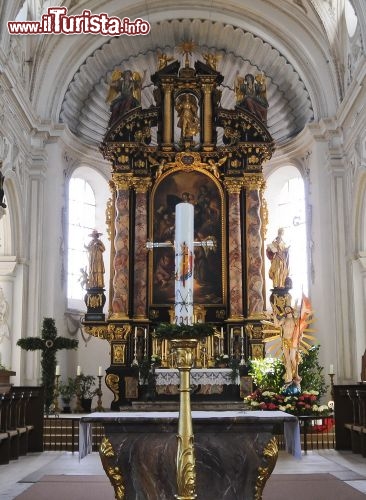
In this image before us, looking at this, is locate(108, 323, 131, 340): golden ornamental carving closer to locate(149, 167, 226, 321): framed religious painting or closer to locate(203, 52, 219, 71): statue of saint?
locate(149, 167, 226, 321): framed religious painting

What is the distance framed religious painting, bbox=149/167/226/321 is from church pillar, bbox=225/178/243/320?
20 centimetres

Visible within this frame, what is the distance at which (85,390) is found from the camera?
1677cm

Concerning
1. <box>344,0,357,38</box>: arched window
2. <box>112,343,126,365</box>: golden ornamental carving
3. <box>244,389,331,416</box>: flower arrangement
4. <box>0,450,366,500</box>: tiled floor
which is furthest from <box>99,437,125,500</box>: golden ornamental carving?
<box>344,0,357,38</box>: arched window

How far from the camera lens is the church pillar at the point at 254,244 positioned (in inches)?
608

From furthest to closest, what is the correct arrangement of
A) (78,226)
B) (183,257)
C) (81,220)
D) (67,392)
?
(81,220), (78,226), (67,392), (183,257)

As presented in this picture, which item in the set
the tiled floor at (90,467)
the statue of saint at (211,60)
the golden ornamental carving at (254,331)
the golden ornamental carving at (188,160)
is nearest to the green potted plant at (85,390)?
the golden ornamental carving at (254,331)

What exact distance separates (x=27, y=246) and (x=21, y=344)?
315cm

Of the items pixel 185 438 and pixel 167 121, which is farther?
pixel 167 121

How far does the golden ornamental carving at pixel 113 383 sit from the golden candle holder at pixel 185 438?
10144 millimetres

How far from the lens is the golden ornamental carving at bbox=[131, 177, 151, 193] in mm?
16156

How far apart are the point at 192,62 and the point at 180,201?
528cm

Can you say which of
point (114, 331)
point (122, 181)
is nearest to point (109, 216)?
point (122, 181)

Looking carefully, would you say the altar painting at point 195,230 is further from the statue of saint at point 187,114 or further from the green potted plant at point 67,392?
the green potted plant at point 67,392

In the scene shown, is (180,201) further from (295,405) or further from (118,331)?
(295,405)
